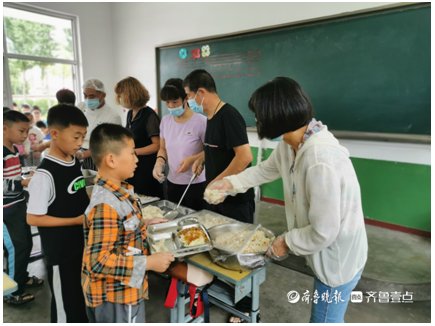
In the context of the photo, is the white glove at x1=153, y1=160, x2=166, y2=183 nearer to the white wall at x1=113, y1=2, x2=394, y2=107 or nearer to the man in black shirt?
the man in black shirt

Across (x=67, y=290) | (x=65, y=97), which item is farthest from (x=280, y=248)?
(x=65, y=97)

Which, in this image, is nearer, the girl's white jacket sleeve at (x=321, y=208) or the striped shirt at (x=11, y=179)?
the girl's white jacket sleeve at (x=321, y=208)

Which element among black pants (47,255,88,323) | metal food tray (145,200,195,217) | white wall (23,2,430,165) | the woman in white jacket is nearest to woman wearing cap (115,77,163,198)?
metal food tray (145,200,195,217)

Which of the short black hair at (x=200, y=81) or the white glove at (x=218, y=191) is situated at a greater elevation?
the short black hair at (x=200, y=81)

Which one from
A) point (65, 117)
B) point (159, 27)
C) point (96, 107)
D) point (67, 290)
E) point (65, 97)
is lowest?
point (67, 290)

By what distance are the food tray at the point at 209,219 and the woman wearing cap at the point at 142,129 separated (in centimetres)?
A: 91

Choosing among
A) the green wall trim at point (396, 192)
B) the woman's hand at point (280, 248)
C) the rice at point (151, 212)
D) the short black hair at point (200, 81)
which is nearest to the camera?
the woman's hand at point (280, 248)

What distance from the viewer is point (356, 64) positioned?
9.82ft

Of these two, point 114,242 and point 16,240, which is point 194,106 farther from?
point 16,240

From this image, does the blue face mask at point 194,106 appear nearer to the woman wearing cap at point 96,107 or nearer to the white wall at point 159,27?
the woman wearing cap at point 96,107

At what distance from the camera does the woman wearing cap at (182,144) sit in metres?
2.18

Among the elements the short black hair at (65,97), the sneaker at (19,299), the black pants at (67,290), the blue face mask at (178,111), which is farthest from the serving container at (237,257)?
the short black hair at (65,97)

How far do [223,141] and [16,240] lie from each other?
1.53 m

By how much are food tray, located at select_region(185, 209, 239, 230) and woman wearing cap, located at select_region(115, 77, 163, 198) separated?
91 centimetres
